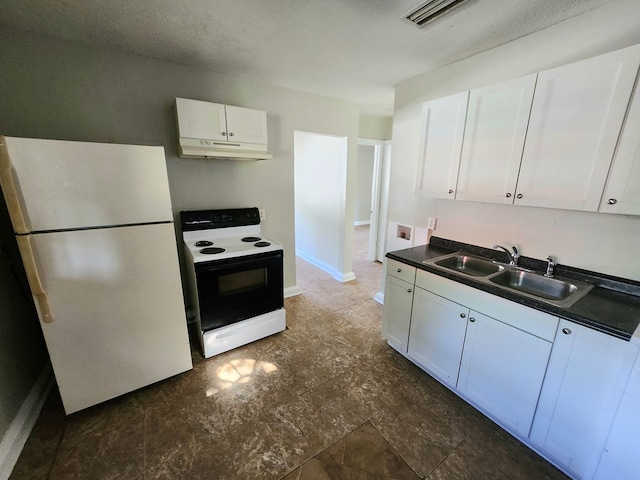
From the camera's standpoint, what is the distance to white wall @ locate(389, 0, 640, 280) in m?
1.48

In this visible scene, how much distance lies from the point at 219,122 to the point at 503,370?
8.95ft

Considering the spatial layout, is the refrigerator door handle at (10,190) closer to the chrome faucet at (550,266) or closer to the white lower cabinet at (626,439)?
the white lower cabinet at (626,439)

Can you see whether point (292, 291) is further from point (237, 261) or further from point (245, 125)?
point (245, 125)

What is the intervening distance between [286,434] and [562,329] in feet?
5.36

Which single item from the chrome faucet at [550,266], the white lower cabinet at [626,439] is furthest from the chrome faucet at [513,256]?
the white lower cabinet at [626,439]

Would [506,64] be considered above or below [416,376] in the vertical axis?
above

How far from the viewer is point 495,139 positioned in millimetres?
1721

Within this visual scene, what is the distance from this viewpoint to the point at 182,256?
2.53 meters

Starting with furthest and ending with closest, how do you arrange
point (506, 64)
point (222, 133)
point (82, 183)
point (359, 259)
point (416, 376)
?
point (359, 259) < point (222, 133) < point (416, 376) < point (506, 64) < point (82, 183)

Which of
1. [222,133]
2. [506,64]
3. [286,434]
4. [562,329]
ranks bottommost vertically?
[286,434]

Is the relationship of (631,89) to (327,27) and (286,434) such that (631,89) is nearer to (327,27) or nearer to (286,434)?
(327,27)

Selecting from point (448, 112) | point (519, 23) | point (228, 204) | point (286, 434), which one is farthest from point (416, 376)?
point (519, 23)

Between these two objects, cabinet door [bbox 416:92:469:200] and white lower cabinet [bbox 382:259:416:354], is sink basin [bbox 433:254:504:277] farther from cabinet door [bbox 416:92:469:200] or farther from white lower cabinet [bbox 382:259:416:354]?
cabinet door [bbox 416:92:469:200]

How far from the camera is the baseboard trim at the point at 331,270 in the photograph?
388 cm
